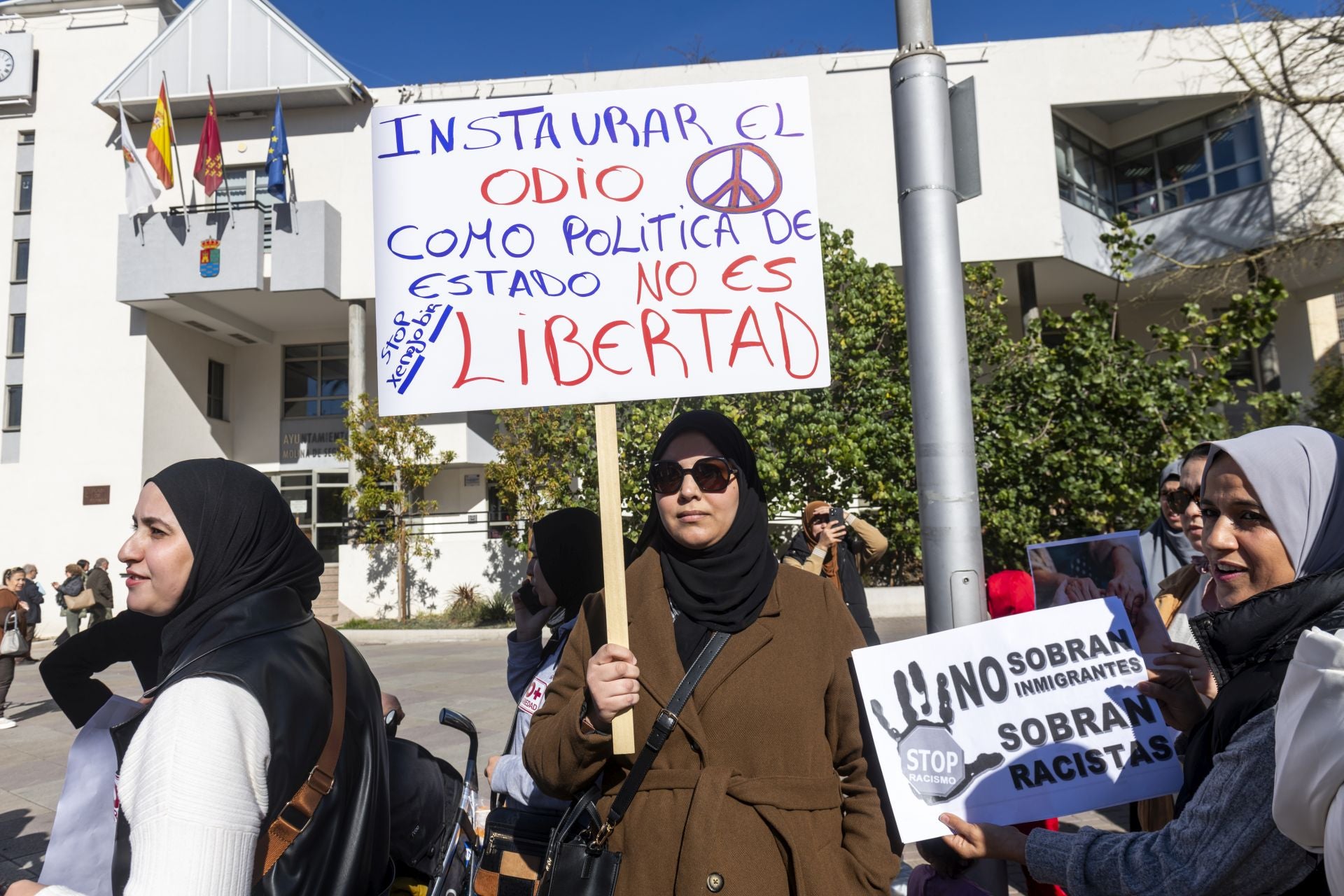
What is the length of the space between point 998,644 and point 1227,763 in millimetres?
695

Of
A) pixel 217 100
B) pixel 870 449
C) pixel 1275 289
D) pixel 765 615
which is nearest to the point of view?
pixel 765 615

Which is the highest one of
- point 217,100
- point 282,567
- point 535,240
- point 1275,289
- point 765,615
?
point 217,100

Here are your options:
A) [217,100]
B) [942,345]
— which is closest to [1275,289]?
[942,345]

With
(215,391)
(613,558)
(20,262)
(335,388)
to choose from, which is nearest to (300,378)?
(335,388)

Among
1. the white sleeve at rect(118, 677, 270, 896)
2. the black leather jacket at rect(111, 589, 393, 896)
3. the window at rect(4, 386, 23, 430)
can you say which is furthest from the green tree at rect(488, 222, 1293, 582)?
the window at rect(4, 386, 23, 430)

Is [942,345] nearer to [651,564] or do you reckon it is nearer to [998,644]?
[998,644]

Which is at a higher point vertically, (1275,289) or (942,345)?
(1275,289)

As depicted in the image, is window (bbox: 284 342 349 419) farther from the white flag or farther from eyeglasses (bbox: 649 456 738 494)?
eyeglasses (bbox: 649 456 738 494)

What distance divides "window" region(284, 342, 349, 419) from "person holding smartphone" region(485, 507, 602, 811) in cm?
2115

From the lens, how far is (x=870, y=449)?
14.1m

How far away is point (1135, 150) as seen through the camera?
70.3ft

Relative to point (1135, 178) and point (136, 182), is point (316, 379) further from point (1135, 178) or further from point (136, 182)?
point (1135, 178)

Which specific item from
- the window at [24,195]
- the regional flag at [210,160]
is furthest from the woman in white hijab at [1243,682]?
the window at [24,195]

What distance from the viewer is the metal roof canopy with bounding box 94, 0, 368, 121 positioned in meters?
20.0
